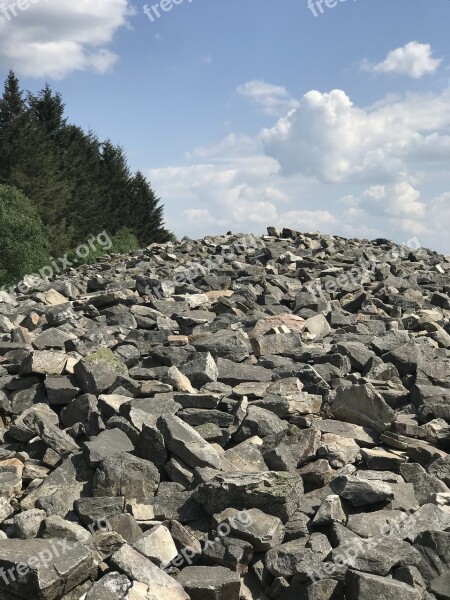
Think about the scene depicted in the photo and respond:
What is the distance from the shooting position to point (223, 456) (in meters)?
6.28

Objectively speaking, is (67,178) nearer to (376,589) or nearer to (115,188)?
(115,188)

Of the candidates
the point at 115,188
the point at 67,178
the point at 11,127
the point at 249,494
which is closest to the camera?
the point at 249,494

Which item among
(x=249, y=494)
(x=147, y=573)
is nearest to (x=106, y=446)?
(x=249, y=494)

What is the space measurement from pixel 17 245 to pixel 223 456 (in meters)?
26.7

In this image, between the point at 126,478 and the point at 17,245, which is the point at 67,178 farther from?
the point at 126,478

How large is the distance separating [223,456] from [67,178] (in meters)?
51.6

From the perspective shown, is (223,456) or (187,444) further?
(223,456)

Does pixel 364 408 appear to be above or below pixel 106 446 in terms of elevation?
above

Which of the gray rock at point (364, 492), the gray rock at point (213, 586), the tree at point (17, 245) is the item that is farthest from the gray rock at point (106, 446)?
the tree at point (17, 245)

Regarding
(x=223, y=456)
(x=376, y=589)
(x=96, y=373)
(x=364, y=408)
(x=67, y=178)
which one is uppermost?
(x=67, y=178)

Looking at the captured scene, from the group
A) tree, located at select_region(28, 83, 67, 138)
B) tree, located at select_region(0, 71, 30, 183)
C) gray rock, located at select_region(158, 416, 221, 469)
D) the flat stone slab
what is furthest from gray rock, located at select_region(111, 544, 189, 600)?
tree, located at select_region(28, 83, 67, 138)

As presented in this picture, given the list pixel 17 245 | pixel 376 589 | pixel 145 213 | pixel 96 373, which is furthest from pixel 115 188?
pixel 376 589

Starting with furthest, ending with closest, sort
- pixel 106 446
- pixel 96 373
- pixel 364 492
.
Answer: pixel 96 373 < pixel 106 446 < pixel 364 492

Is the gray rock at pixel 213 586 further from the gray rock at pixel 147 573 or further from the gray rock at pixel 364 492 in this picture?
the gray rock at pixel 364 492
